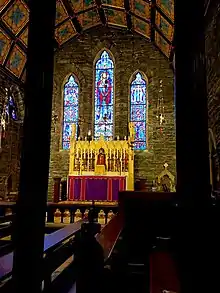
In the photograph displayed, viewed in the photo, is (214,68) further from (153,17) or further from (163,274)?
(163,274)

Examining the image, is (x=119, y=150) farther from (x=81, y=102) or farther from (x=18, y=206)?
(x=18, y=206)

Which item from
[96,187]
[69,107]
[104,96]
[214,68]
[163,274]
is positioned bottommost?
[163,274]

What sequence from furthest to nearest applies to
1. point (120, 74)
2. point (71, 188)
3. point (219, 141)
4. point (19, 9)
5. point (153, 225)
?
point (120, 74)
point (71, 188)
point (19, 9)
point (219, 141)
point (153, 225)

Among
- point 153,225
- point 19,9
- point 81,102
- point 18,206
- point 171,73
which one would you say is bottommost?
point 153,225

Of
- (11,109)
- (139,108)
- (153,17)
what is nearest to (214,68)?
(153,17)

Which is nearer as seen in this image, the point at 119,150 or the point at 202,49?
the point at 202,49

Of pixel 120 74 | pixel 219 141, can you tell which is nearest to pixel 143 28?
pixel 120 74

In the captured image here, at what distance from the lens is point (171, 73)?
11.1 metres

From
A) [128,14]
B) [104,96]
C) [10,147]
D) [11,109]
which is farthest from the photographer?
[104,96]

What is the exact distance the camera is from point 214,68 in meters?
6.49

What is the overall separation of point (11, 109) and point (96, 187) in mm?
4669

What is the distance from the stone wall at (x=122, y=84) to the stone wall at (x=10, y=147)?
138 cm

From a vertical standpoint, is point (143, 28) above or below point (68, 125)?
above

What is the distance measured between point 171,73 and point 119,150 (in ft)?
13.0
